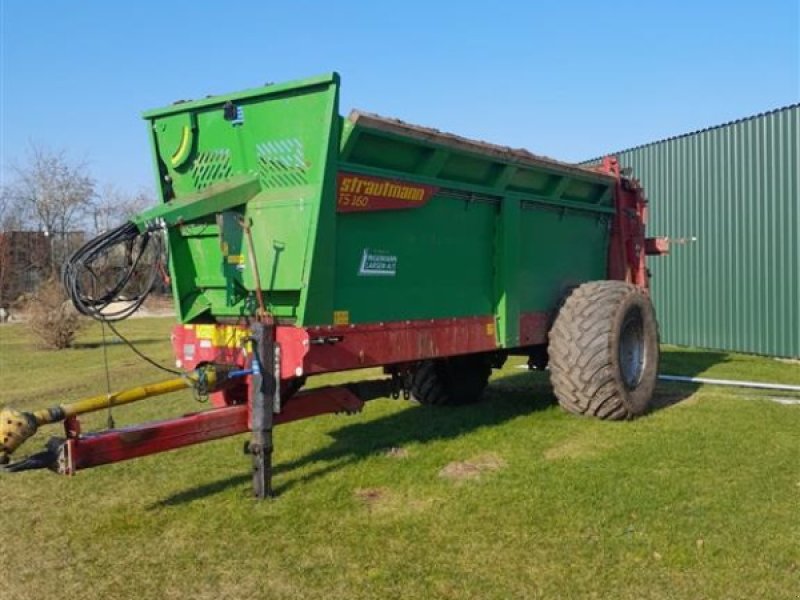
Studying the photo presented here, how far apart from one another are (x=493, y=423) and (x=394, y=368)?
1.34 metres

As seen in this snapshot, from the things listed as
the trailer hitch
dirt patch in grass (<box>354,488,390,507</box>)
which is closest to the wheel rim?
dirt patch in grass (<box>354,488,390,507</box>)

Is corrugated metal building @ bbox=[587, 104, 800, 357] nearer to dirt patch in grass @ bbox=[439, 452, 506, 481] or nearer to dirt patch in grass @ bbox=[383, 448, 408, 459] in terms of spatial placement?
dirt patch in grass @ bbox=[439, 452, 506, 481]

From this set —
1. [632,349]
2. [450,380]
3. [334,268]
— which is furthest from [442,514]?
[632,349]

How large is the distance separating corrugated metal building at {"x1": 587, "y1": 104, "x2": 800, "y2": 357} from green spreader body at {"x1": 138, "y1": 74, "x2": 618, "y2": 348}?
802cm

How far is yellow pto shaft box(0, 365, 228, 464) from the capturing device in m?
4.71

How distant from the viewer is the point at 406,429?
764cm

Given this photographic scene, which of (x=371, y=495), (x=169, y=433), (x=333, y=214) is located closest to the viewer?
(x=169, y=433)

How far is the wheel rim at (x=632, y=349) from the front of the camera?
7.90 metres

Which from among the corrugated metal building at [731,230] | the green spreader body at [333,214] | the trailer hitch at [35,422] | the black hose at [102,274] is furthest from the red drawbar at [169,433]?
the corrugated metal building at [731,230]

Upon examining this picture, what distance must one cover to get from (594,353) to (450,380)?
188cm

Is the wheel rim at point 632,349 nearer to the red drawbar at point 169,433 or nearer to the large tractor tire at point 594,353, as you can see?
the large tractor tire at point 594,353

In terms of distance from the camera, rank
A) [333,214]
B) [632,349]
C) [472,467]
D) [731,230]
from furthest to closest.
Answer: [731,230], [632,349], [472,467], [333,214]

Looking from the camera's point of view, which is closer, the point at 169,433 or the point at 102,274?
the point at 169,433

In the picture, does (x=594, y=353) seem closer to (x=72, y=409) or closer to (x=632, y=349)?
(x=632, y=349)
